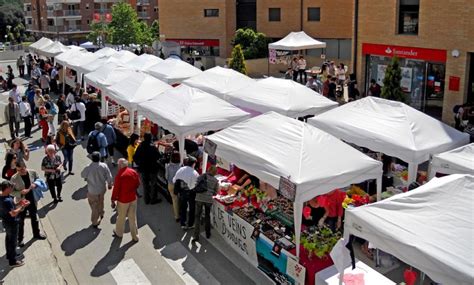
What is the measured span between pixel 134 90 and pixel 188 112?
3772 millimetres

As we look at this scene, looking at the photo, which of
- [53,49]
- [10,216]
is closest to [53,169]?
[10,216]

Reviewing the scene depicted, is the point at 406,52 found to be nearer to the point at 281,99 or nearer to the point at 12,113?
the point at 281,99

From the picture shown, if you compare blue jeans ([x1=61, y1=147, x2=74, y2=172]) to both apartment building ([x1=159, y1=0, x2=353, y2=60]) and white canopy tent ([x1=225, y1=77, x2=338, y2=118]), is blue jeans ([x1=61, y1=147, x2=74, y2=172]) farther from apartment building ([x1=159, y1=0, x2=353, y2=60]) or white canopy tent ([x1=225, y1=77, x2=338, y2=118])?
apartment building ([x1=159, y1=0, x2=353, y2=60])

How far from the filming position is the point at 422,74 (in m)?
18.9

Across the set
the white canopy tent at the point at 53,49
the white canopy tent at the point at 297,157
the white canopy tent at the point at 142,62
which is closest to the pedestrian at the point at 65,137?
the white canopy tent at the point at 297,157

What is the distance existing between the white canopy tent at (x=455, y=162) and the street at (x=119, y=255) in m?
4.08

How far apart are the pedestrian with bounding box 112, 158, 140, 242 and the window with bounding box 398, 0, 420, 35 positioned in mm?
14015

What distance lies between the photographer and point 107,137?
13.9 m

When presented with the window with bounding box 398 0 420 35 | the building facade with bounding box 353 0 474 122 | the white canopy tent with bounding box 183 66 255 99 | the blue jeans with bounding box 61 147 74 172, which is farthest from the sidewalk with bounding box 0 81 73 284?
the window with bounding box 398 0 420 35

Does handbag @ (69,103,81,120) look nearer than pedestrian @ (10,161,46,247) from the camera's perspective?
No

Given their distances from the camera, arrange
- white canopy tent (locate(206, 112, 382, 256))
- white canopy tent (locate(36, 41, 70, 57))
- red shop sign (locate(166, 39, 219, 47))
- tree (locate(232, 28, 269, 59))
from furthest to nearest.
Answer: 1. red shop sign (locate(166, 39, 219, 47))
2. tree (locate(232, 28, 269, 59))
3. white canopy tent (locate(36, 41, 70, 57))
4. white canopy tent (locate(206, 112, 382, 256))

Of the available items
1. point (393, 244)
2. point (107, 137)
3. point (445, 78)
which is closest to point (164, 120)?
point (107, 137)

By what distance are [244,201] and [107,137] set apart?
566 centimetres

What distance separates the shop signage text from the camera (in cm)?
890
